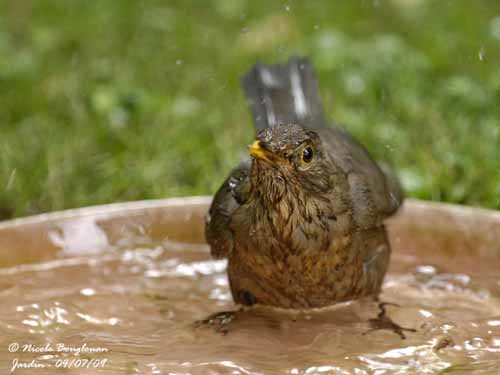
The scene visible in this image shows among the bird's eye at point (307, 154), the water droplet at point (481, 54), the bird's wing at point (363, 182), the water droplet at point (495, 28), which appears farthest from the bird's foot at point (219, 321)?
the water droplet at point (495, 28)

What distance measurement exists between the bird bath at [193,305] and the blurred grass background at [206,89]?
0.93 metres

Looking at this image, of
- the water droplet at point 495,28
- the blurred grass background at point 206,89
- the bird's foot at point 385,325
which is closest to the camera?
the bird's foot at point 385,325

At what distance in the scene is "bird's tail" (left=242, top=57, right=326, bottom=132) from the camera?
4008 mm

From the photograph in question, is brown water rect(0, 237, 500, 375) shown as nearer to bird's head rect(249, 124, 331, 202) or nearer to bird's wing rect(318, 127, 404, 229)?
bird's wing rect(318, 127, 404, 229)

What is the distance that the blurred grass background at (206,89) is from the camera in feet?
16.1

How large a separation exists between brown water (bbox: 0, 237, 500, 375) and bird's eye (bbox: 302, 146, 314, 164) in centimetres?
64

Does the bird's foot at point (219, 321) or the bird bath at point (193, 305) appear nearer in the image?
the bird bath at point (193, 305)

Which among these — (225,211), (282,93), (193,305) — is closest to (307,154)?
(225,211)

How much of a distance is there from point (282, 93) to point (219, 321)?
4.23ft

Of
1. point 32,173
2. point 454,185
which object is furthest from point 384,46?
point 32,173

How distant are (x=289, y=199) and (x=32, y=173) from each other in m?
2.45

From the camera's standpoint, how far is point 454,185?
15.3 ft

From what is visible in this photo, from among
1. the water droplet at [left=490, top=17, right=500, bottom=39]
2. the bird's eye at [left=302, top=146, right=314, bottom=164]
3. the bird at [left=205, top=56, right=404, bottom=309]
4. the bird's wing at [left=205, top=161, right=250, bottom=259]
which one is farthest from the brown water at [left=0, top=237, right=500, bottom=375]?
the water droplet at [left=490, top=17, right=500, bottom=39]

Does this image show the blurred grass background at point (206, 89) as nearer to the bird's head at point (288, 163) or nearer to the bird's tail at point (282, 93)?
the bird's tail at point (282, 93)
